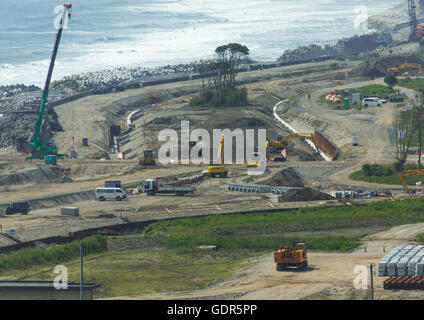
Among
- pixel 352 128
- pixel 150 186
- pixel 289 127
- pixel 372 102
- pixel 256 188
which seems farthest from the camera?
pixel 372 102

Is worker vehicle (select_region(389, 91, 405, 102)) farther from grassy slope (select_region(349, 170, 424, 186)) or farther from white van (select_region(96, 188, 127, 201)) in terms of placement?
white van (select_region(96, 188, 127, 201))

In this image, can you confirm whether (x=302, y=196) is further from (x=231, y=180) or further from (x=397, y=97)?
(x=397, y=97)


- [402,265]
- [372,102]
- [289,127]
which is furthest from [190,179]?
[372,102]

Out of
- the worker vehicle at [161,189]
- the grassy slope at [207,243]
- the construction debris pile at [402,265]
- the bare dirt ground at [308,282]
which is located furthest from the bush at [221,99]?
the construction debris pile at [402,265]

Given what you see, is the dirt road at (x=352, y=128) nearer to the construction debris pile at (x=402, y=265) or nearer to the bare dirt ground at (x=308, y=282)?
the bare dirt ground at (x=308, y=282)
